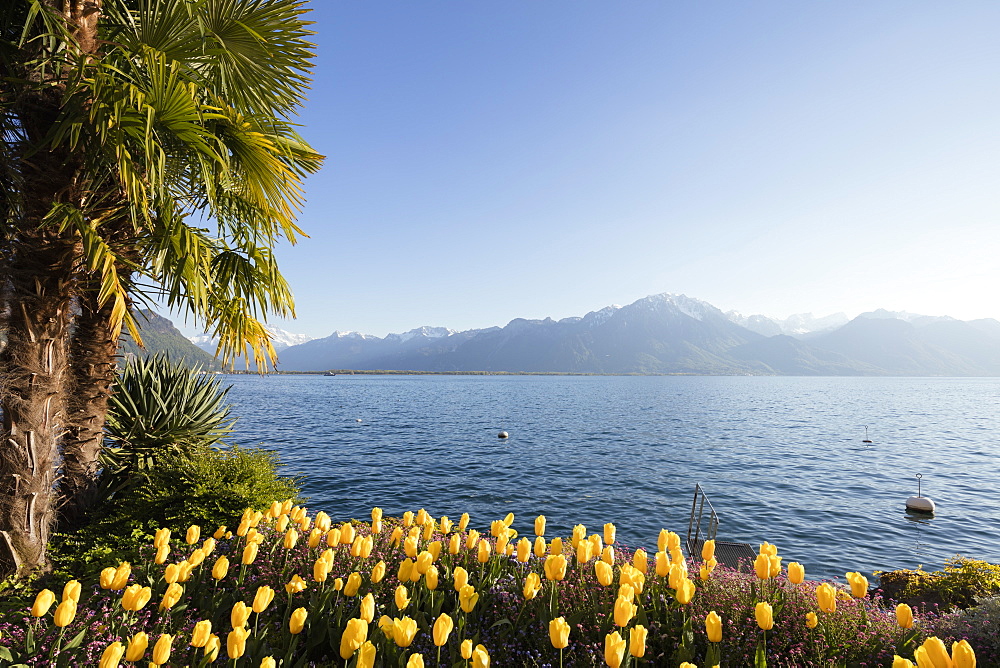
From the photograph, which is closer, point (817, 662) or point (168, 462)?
point (817, 662)

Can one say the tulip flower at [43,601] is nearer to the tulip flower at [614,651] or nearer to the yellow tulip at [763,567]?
the tulip flower at [614,651]

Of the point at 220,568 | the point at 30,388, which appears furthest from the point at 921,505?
the point at 30,388

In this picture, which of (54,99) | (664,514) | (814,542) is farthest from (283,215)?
(814,542)

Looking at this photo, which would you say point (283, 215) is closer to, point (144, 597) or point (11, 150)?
point (11, 150)

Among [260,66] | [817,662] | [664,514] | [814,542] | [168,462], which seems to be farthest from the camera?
[664,514]

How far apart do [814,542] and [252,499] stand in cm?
1531

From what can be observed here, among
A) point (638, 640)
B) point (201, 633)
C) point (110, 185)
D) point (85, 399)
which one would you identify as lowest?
point (638, 640)

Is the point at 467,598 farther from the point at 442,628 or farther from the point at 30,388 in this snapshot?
the point at 30,388

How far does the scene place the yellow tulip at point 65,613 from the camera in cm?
275

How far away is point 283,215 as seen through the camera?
6031 millimetres

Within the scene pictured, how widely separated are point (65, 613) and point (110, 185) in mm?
4411

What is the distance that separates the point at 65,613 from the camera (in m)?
2.78

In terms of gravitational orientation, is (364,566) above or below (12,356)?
below

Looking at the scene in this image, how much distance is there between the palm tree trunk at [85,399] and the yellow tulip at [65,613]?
3.95 metres
